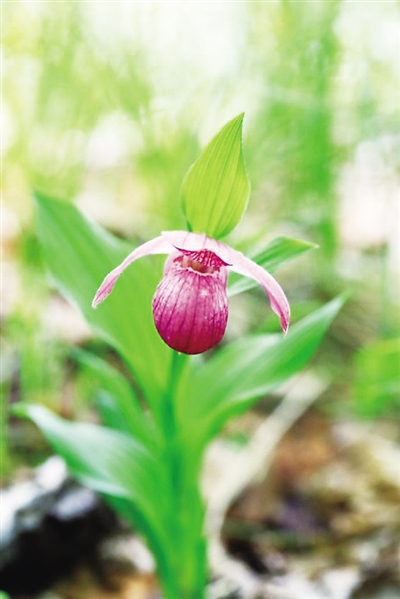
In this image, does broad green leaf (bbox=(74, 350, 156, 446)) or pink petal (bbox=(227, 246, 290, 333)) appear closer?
pink petal (bbox=(227, 246, 290, 333))

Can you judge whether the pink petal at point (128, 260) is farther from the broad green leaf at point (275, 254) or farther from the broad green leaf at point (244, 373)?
the broad green leaf at point (244, 373)

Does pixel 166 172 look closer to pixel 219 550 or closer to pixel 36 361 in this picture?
pixel 36 361

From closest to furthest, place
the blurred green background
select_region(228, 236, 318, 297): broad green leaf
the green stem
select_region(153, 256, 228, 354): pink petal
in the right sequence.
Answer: select_region(153, 256, 228, 354): pink petal → select_region(228, 236, 318, 297): broad green leaf → the green stem → the blurred green background

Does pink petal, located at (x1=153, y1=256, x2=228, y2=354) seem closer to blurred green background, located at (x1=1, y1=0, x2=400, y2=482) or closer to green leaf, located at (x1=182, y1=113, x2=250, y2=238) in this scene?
green leaf, located at (x1=182, y1=113, x2=250, y2=238)

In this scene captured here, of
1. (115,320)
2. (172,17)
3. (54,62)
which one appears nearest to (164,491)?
(115,320)

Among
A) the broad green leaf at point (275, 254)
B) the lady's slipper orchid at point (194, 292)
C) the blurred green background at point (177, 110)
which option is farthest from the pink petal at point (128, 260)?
the blurred green background at point (177, 110)

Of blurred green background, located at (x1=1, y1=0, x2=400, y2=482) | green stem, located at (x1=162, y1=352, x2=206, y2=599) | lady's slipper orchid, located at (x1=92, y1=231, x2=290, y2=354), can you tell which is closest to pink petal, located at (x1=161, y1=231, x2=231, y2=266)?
lady's slipper orchid, located at (x1=92, y1=231, x2=290, y2=354)

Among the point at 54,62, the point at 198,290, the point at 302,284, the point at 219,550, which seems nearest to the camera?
the point at 198,290
